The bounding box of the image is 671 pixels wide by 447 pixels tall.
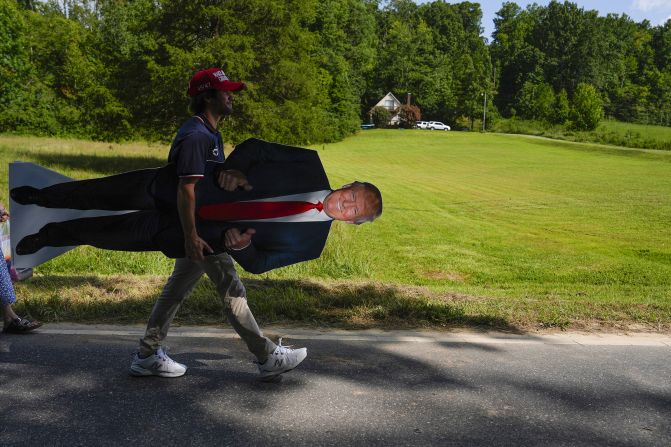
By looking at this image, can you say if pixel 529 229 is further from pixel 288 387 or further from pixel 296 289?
pixel 288 387

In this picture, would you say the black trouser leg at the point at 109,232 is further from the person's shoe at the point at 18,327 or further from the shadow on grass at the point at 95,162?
the shadow on grass at the point at 95,162

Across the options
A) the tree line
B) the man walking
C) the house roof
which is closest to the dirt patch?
the man walking

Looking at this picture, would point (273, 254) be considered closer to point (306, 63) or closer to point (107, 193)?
point (107, 193)

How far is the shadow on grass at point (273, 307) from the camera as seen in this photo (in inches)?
204

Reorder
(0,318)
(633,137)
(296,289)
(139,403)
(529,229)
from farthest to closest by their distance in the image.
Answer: (633,137) < (529,229) < (296,289) < (0,318) < (139,403)

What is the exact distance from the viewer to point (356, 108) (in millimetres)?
84062

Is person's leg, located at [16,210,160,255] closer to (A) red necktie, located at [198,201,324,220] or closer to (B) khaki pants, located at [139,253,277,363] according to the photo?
(B) khaki pants, located at [139,253,277,363]

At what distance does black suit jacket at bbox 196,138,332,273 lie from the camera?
12.8 ft

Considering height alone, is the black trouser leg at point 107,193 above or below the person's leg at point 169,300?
above

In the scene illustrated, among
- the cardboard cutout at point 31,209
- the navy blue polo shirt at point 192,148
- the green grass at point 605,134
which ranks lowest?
the green grass at point 605,134

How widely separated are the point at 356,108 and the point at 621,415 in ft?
270

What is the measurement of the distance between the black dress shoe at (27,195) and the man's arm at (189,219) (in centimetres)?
152

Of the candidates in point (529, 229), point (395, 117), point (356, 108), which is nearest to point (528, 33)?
point (395, 117)

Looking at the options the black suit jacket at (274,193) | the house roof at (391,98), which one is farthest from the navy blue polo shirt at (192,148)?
the house roof at (391,98)
